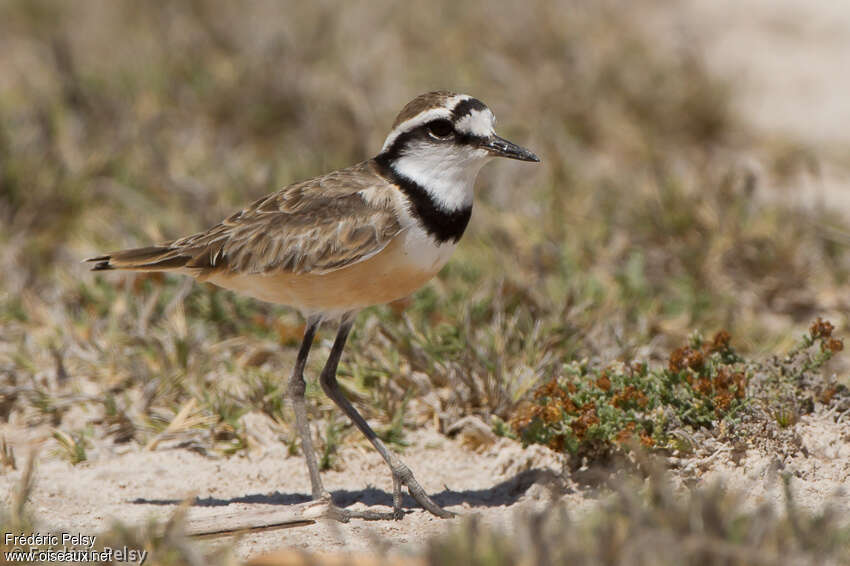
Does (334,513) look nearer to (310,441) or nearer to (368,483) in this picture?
(310,441)

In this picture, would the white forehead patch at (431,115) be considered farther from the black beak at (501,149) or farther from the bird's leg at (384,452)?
the bird's leg at (384,452)

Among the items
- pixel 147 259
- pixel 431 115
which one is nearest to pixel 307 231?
pixel 431 115

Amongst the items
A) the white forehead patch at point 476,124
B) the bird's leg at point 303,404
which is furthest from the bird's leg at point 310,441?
the white forehead patch at point 476,124

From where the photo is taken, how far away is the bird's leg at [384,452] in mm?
4465

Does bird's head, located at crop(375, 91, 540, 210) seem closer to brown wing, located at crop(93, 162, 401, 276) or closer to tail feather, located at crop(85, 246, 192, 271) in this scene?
brown wing, located at crop(93, 162, 401, 276)

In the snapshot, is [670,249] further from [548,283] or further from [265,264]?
[265,264]

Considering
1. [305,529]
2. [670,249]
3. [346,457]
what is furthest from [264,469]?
[670,249]

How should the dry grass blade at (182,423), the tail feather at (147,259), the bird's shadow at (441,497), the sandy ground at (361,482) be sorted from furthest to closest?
the dry grass blade at (182,423) < the tail feather at (147,259) < the bird's shadow at (441,497) < the sandy ground at (361,482)

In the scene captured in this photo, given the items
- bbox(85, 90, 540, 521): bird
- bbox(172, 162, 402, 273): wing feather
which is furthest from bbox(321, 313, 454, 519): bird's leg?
bbox(172, 162, 402, 273): wing feather

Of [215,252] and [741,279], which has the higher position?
[741,279]

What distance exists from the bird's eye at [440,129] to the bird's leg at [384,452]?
3.06ft

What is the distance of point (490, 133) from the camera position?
444 centimetres

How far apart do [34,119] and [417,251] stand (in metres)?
4.86

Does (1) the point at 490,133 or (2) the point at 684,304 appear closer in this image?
(1) the point at 490,133
